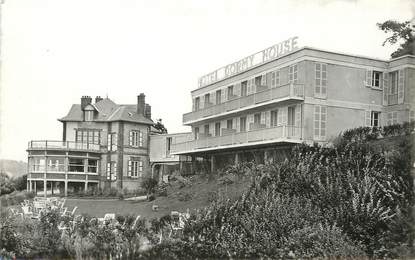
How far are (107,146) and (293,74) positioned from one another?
19.9 meters

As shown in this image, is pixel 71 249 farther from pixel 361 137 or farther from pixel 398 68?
pixel 398 68

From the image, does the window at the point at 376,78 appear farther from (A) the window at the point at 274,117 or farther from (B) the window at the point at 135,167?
(B) the window at the point at 135,167

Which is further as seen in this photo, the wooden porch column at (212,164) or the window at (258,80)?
the wooden porch column at (212,164)

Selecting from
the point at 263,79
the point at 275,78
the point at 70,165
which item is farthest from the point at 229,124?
the point at 70,165

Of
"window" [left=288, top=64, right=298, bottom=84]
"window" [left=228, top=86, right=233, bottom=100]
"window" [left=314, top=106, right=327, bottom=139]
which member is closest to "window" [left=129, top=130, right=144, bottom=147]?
"window" [left=228, top=86, right=233, bottom=100]

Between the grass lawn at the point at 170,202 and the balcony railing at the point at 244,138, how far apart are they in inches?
125

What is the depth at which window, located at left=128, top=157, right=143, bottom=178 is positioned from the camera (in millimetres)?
45463

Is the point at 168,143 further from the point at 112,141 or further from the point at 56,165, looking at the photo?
the point at 56,165

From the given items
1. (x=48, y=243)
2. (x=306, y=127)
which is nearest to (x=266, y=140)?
(x=306, y=127)

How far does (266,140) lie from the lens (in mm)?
29328

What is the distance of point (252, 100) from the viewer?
3322cm

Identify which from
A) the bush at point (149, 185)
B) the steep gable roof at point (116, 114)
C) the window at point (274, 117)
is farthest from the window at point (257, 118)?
the steep gable roof at point (116, 114)

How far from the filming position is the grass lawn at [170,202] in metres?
23.4

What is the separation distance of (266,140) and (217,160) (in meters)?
8.18
